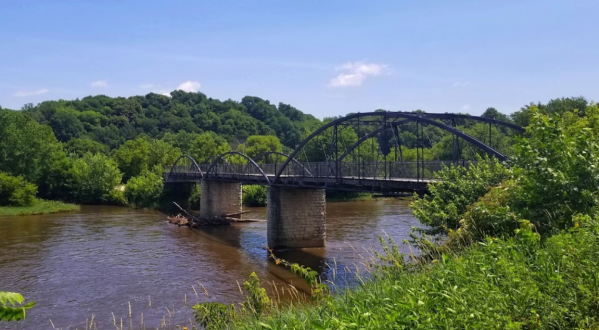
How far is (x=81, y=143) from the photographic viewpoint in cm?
9800

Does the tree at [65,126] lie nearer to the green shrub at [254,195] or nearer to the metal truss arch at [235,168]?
the green shrub at [254,195]

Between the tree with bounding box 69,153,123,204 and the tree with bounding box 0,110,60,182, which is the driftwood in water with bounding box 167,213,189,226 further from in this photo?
the tree with bounding box 0,110,60,182

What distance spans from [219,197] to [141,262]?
22445 mm

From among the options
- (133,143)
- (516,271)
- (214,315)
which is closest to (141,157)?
(133,143)

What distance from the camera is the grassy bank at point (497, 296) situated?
17.6ft

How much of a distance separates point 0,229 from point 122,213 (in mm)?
14773

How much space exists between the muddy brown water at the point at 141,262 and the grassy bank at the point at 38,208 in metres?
3.16

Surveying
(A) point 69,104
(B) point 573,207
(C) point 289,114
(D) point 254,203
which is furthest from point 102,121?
(B) point 573,207

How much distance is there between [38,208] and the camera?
53.4m

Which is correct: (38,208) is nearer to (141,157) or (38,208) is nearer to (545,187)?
(141,157)

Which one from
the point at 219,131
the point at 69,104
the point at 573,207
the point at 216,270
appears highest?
the point at 69,104

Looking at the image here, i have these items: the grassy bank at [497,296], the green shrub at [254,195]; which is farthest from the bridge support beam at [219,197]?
the grassy bank at [497,296]

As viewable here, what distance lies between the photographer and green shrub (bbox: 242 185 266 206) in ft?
202

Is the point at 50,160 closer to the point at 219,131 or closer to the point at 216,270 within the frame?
the point at 216,270
